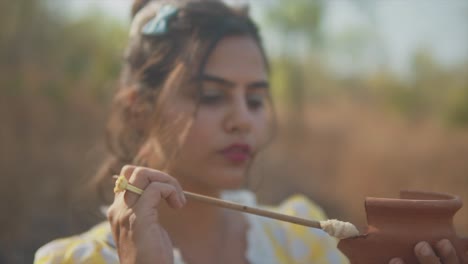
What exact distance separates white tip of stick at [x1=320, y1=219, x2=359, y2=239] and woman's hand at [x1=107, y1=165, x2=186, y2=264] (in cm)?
31

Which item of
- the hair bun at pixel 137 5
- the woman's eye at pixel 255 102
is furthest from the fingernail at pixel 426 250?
the hair bun at pixel 137 5

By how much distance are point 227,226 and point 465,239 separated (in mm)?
900

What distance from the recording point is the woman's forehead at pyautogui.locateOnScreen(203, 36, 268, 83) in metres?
1.80

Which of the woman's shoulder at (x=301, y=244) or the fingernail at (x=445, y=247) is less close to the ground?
the fingernail at (x=445, y=247)

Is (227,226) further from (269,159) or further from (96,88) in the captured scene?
(269,159)

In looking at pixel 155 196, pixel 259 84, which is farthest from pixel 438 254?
pixel 259 84

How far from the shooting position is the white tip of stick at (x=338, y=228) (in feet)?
4.02

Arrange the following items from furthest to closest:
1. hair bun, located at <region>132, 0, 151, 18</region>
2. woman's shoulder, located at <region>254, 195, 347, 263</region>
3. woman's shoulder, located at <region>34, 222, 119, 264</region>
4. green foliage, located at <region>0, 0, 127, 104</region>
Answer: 1. green foliage, located at <region>0, 0, 127, 104</region>
2. hair bun, located at <region>132, 0, 151, 18</region>
3. woman's shoulder, located at <region>254, 195, 347, 263</region>
4. woman's shoulder, located at <region>34, 222, 119, 264</region>

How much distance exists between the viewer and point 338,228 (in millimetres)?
1225

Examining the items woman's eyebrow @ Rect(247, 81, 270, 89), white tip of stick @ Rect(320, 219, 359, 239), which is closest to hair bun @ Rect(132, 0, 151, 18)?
woman's eyebrow @ Rect(247, 81, 270, 89)

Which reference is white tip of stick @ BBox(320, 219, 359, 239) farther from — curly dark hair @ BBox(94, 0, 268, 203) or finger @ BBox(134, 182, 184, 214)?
curly dark hair @ BBox(94, 0, 268, 203)

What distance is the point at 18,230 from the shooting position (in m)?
4.03

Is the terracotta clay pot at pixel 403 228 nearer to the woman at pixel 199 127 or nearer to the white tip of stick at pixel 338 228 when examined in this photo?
the white tip of stick at pixel 338 228

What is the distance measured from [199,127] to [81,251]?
48 cm
